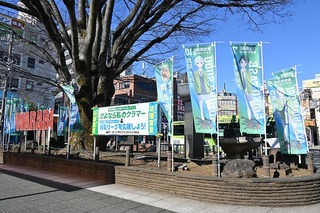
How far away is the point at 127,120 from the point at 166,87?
2098 millimetres

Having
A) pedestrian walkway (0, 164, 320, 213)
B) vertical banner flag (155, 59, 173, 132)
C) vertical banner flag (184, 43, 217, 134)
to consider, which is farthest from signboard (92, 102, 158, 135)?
pedestrian walkway (0, 164, 320, 213)

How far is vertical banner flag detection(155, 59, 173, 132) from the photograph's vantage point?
29.3 feet

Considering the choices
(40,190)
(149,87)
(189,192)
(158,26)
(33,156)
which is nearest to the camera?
(189,192)

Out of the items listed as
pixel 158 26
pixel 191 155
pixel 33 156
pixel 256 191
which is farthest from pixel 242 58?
pixel 33 156

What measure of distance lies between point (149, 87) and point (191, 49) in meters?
66.2

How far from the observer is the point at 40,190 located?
27.2 ft

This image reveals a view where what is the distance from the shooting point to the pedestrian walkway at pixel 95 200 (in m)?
6.27

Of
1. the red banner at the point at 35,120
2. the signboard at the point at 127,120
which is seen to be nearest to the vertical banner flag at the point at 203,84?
the signboard at the point at 127,120

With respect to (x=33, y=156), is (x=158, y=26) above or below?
above

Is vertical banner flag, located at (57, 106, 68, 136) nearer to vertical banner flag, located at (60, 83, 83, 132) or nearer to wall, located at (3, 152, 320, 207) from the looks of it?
vertical banner flag, located at (60, 83, 83, 132)

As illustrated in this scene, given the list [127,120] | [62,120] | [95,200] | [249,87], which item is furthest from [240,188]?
[62,120]

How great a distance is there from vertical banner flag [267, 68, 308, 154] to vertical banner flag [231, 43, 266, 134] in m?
1.57

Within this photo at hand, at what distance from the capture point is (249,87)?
8398 millimetres

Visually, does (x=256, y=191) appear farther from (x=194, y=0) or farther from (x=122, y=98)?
(x=122, y=98)
